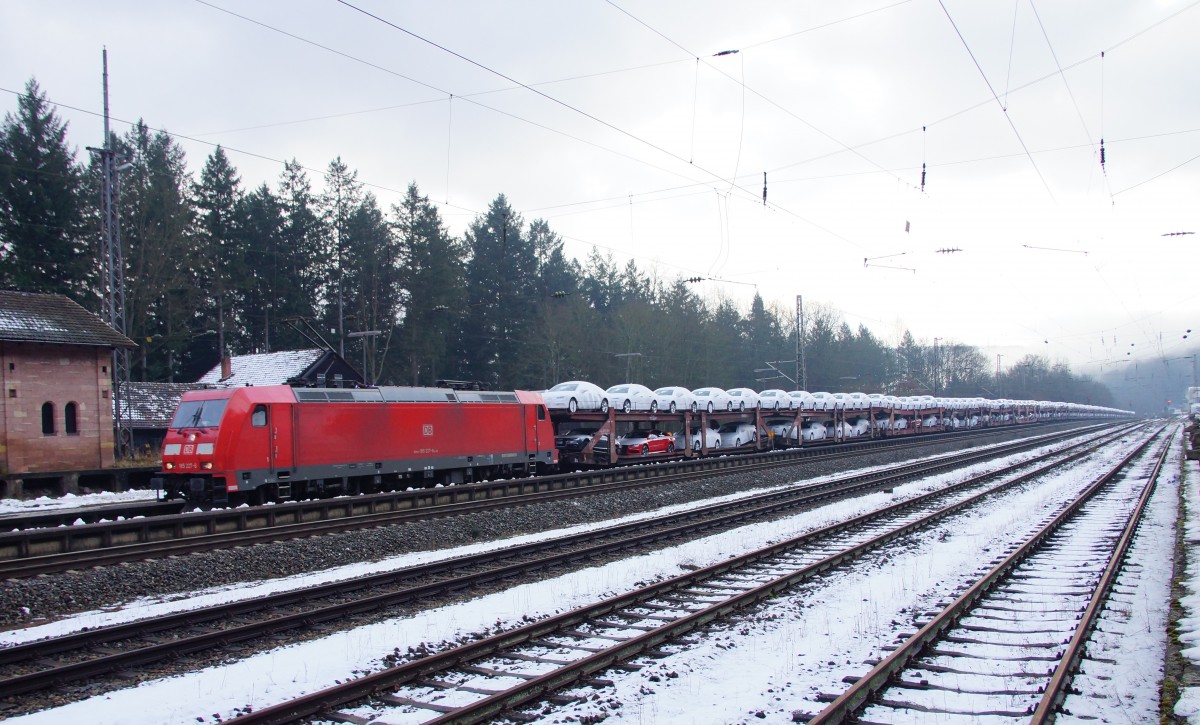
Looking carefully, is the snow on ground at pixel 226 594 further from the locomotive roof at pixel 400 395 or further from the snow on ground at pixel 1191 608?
the snow on ground at pixel 1191 608

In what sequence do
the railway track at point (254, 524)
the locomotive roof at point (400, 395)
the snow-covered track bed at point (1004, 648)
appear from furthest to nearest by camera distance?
the locomotive roof at point (400, 395), the railway track at point (254, 524), the snow-covered track bed at point (1004, 648)

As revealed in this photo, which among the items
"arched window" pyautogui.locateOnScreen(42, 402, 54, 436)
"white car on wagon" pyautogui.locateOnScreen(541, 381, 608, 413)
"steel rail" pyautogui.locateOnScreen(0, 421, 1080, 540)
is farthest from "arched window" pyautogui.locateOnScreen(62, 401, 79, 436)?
"white car on wagon" pyautogui.locateOnScreen(541, 381, 608, 413)

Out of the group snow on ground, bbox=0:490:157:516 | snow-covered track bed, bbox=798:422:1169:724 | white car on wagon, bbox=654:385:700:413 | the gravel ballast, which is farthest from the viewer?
white car on wagon, bbox=654:385:700:413

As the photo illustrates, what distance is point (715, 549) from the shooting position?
14070mm

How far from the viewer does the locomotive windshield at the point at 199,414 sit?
17484 mm

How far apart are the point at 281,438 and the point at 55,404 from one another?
46.0 feet

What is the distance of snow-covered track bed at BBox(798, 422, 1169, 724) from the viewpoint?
6469 millimetres

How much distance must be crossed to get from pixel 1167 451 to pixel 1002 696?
44.1m

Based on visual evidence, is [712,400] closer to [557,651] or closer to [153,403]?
[153,403]

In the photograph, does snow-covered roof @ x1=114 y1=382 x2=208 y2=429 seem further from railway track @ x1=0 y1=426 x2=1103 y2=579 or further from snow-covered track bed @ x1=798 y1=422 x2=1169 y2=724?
snow-covered track bed @ x1=798 y1=422 x2=1169 y2=724

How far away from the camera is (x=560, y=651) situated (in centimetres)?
823

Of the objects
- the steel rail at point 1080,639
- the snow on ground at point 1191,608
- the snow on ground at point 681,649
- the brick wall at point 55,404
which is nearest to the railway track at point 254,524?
the snow on ground at point 681,649

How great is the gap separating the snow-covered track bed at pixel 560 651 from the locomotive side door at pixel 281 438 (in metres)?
10.9

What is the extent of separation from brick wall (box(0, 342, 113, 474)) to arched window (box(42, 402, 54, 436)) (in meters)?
0.06
